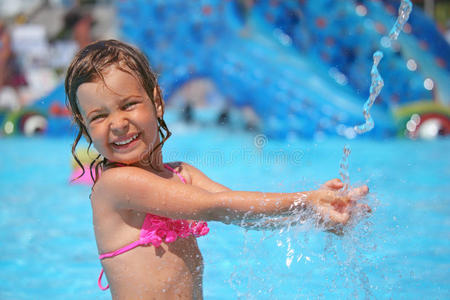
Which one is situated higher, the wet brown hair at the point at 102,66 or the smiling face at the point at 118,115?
the wet brown hair at the point at 102,66

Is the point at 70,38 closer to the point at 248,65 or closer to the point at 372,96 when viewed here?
the point at 248,65

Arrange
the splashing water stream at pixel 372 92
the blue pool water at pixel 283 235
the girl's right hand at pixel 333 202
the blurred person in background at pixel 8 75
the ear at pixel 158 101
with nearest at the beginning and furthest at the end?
the girl's right hand at pixel 333 202 < the ear at pixel 158 101 < the splashing water stream at pixel 372 92 < the blue pool water at pixel 283 235 < the blurred person in background at pixel 8 75

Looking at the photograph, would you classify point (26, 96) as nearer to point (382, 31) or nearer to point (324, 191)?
point (382, 31)

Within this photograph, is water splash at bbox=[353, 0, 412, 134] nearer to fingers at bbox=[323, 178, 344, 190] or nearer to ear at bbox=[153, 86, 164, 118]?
fingers at bbox=[323, 178, 344, 190]

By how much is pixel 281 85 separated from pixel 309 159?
1745 millimetres

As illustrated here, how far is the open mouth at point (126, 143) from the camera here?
72.6 inches

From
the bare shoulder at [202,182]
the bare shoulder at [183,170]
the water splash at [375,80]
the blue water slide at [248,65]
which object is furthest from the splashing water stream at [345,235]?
the blue water slide at [248,65]

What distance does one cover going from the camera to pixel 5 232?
4.49 meters

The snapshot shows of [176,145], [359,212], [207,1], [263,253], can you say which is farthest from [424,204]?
[207,1]

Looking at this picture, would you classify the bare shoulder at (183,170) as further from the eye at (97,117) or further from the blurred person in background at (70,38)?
the blurred person in background at (70,38)

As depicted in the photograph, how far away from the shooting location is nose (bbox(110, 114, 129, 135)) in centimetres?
179

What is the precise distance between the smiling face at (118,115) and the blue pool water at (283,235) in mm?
608

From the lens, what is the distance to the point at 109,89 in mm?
1803

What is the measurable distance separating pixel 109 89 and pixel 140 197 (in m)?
0.37
